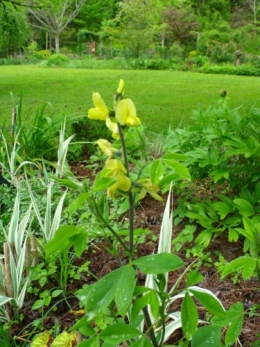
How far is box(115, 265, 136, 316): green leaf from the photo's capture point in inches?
24.3

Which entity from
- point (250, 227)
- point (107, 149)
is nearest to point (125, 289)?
point (107, 149)

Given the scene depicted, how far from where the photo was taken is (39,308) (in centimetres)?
144

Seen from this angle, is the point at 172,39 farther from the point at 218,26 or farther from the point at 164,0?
the point at 164,0

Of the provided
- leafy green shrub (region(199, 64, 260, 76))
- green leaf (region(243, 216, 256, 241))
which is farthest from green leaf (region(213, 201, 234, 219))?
leafy green shrub (region(199, 64, 260, 76))

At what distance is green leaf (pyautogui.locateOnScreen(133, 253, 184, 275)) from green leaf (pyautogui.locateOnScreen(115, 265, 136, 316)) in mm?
25

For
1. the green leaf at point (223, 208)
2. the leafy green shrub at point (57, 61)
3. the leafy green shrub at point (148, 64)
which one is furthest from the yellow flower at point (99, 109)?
the leafy green shrub at point (57, 61)

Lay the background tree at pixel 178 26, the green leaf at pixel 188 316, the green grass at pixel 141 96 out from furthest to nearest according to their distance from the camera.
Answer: the background tree at pixel 178 26
the green grass at pixel 141 96
the green leaf at pixel 188 316

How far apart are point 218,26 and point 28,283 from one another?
2262cm

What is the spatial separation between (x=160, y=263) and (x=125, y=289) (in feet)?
0.25

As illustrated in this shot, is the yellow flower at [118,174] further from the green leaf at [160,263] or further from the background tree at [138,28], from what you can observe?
the background tree at [138,28]

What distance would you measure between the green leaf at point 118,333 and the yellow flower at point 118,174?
266mm

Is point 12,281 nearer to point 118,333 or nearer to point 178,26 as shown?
point 118,333

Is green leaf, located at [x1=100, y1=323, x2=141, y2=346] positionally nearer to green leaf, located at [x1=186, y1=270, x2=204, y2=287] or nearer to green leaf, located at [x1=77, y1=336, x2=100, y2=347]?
green leaf, located at [x1=77, y1=336, x2=100, y2=347]

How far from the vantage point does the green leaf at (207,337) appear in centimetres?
82
